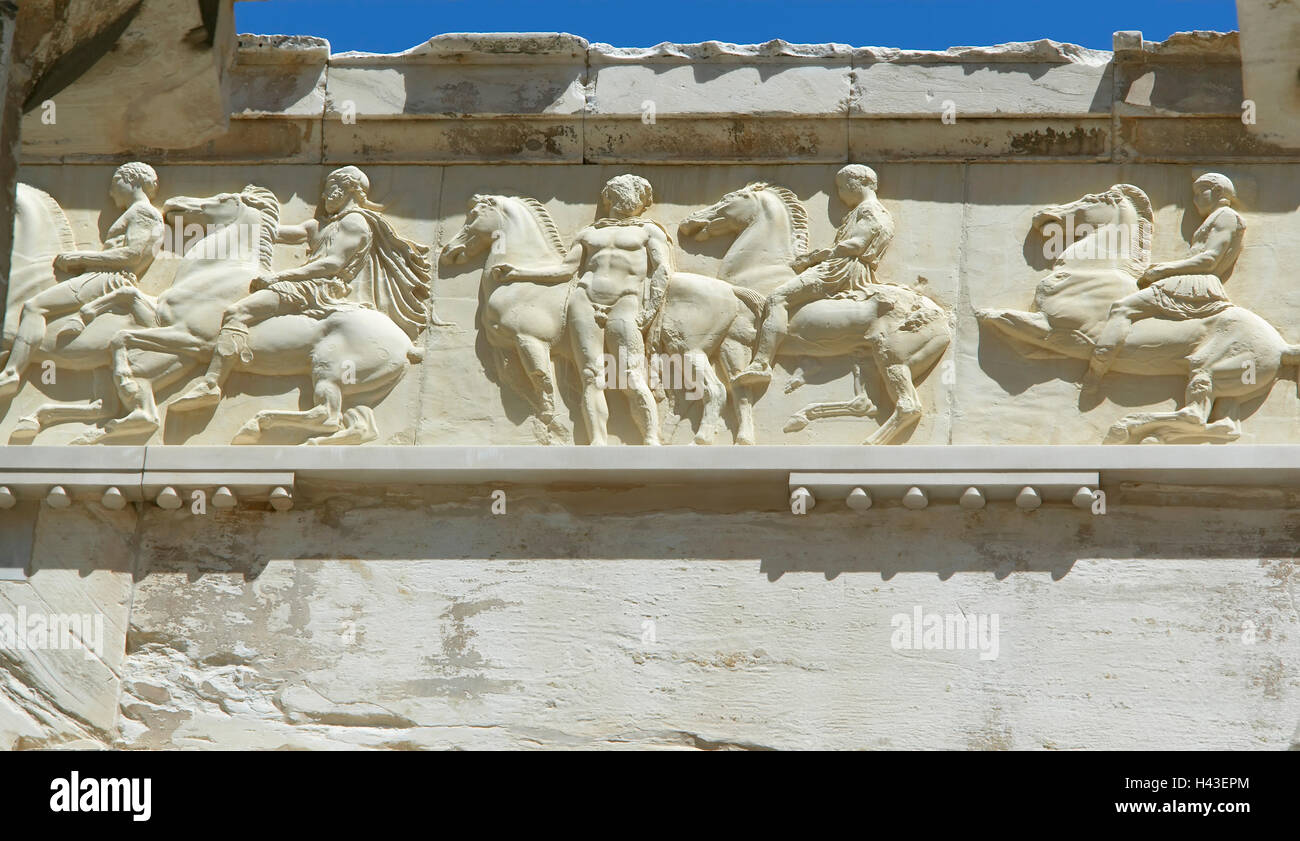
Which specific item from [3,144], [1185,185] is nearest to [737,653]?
[1185,185]

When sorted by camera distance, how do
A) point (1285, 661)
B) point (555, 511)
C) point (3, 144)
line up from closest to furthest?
point (3, 144), point (1285, 661), point (555, 511)

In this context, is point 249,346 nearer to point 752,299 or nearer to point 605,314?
point 605,314

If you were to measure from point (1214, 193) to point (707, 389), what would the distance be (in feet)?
7.19

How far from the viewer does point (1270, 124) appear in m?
7.88


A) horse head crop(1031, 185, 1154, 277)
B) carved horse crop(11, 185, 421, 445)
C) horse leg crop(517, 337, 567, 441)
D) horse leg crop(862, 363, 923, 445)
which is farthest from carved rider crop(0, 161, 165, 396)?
horse head crop(1031, 185, 1154, 277)

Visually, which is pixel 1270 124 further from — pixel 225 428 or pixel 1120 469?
pixel 225 428

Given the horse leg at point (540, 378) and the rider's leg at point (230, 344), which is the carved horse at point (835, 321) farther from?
the rider's leg at point (230, 344)

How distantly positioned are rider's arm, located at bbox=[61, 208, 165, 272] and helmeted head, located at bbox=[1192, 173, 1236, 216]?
429cm

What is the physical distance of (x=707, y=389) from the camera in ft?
25.2

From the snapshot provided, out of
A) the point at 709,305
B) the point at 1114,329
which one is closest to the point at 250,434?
the point at 709,305

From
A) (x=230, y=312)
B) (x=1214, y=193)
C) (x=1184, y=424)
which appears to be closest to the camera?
(x=1184, y=424)

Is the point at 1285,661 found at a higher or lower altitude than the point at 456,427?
lower

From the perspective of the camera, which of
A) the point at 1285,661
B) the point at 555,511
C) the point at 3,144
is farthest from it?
the point at 555,511

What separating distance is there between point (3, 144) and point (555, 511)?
120 inches
